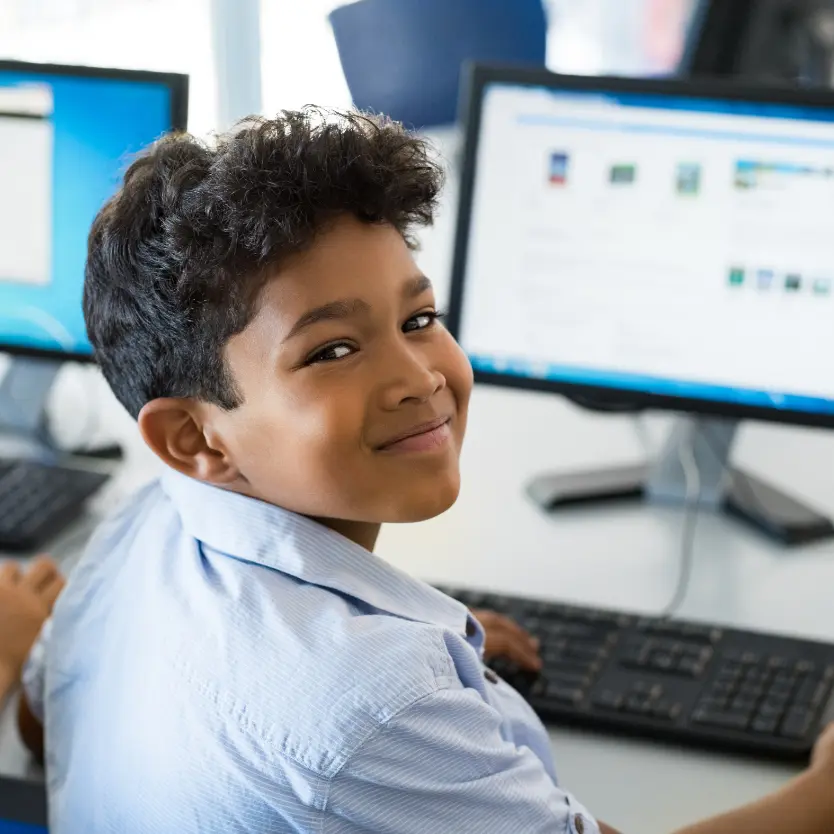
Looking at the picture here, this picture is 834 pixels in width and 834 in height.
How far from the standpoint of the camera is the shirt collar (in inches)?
30.0

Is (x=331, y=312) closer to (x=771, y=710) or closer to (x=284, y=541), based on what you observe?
(x=284, y=541)

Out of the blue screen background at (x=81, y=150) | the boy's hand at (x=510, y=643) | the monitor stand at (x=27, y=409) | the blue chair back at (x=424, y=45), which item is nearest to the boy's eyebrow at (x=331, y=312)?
the boy's hand at (x=510, y=643)

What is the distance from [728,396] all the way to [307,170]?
591mm

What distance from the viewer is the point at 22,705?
955 mm

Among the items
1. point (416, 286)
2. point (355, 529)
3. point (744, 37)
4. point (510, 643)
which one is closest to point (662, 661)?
point (510, 643)

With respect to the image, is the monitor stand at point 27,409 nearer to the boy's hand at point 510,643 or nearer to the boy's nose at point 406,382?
the boy's hand at point 510,643

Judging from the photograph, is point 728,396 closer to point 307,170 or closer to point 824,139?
point 824,139

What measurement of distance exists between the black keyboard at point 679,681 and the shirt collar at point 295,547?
19 cm

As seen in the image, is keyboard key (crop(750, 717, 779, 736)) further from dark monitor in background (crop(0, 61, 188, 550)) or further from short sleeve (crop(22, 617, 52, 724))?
dark monitor in background (crop(0, 61, 188, 550))

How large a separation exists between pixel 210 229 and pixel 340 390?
0.14m

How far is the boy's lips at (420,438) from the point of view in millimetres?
781

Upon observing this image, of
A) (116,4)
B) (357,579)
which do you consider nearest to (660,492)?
(357,579)

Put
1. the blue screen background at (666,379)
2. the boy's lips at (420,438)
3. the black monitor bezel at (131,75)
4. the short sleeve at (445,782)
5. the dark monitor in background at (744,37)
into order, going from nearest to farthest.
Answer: the short sleeve at (445,782) → the boy's lips at (420,438) → the blue screen background at (666,379) → the black monitor bezel at (131,75) → the dark monitor in background at (744,37)

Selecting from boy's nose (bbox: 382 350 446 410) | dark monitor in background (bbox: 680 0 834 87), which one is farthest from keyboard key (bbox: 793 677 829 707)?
dark monitor in background (bbox: 680 0 834 87)
